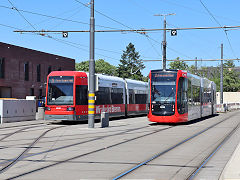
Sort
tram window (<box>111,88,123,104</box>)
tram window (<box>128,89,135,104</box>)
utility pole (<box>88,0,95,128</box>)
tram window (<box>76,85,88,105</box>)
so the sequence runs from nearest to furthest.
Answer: utility pole (<box>88,0,95,128</box>)
tram window (<box>76,85,88,105</box>)
tram window (<box>111,88,123,104</box>)
tram window (<box>128,89,135,104</box>)

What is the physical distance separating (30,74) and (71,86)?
97.9 ft

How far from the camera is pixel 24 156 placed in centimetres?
1109

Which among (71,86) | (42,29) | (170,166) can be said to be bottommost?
(170,166)

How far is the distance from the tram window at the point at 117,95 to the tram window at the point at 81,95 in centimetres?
487

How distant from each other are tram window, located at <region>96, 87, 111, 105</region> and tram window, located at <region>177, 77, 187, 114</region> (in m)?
5.71

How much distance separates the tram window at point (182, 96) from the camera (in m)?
23.4

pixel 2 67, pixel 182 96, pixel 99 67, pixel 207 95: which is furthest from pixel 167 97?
pixel 99 67

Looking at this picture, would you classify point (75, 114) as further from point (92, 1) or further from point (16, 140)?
point (16, 140)

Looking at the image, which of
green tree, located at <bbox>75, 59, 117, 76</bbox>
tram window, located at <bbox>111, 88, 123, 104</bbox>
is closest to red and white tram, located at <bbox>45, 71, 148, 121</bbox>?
tram window, located at <bbox>111, 88, 123, 104</bbox>

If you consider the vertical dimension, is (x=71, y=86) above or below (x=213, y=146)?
above

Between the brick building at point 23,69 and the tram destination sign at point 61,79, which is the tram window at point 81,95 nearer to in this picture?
the tram destination sign at point 61,79

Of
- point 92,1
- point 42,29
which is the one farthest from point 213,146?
point 42,29

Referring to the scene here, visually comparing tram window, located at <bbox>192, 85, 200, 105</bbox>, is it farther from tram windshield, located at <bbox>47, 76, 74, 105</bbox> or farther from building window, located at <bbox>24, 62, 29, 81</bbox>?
building window, located at <bbox>24, 62, 29, 81</bbox>

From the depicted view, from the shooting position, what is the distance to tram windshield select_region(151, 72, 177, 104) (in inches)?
923
